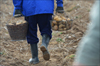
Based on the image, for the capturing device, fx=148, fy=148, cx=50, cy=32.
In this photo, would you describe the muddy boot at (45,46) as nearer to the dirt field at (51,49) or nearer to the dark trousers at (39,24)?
the dark trousers at (39,24)

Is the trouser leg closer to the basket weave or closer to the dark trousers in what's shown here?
the dark trousers

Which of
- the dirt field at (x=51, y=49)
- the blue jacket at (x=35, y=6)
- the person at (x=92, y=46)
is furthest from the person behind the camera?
the dirt field at (x=51, y=49)

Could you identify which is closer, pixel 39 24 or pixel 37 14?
pixel 37 14

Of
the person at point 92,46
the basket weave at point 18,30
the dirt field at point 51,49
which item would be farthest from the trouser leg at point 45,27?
the person at point 92,46

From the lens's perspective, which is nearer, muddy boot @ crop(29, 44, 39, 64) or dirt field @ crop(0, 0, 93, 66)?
muddy boot @ crop(29, 44, 39, 64)

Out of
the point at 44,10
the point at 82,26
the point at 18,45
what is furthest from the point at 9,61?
the point at 82,26

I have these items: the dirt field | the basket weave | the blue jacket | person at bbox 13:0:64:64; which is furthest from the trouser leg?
the dirt field

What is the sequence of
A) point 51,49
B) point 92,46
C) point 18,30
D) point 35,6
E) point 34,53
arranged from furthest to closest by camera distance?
1. point 51,49
2. point 34,53
3. point 18,30
4. point 35,6
5. point 92,46

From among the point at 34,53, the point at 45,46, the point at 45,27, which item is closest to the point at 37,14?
the point at 45,27

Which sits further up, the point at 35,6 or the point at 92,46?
the point at 35,6

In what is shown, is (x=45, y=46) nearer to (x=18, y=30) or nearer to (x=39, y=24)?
(x=39, y=24)

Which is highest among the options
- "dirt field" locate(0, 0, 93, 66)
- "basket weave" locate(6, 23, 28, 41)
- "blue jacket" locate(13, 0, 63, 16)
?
"blue jacket" locate(13, 0, 63, 16)

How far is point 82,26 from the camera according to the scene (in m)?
5.68

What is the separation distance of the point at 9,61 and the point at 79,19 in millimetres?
4186
